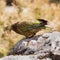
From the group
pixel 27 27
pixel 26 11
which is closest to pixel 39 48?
pixel 27 27

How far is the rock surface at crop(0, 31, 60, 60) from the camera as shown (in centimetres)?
587

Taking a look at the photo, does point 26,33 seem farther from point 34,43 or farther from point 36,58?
point 36,58

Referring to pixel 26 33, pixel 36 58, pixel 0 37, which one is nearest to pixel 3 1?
pixel 0 37

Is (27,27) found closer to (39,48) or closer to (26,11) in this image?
(39,48)

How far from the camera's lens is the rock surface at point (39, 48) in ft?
19.2

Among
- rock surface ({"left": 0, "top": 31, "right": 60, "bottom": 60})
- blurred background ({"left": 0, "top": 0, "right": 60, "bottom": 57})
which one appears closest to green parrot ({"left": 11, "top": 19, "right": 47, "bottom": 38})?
rock surface ({"left": 0, "top": 31, "right": 60, "bottom": 60})

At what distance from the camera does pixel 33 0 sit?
1112 cm

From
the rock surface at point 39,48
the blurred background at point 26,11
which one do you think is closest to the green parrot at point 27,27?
the rock surface at point 39,48

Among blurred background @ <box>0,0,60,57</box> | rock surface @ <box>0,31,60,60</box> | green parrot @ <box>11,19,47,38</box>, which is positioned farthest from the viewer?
blurred background @ <box>0,0,60,57</box>

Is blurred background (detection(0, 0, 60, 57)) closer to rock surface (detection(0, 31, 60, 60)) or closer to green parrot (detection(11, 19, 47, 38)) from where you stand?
green parrot (detection(11, 19, 47, 38))

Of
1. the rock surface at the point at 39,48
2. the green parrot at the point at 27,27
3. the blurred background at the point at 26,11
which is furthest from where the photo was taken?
the blurred background at the point at 26,11

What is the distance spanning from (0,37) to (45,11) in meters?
2.61

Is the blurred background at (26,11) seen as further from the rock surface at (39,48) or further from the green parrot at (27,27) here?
the rock surface at (39,48)

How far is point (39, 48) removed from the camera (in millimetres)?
6434
